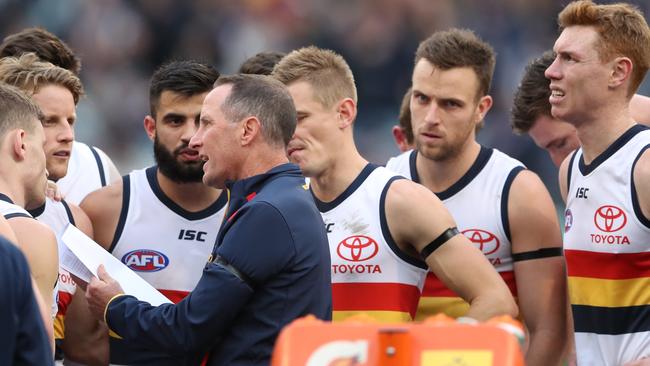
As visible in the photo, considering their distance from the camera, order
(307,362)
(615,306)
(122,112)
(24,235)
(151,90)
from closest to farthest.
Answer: (307,362) → (24,235) → (615,306) → (151,90) → (122,112)

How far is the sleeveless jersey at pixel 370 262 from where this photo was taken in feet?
17.5

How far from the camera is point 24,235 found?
4.29m

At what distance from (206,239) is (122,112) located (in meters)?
6.22

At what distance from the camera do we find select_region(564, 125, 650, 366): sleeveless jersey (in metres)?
5.16

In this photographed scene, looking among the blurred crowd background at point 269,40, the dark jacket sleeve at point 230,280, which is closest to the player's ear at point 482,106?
the dark jacket sleeve at point 230,280

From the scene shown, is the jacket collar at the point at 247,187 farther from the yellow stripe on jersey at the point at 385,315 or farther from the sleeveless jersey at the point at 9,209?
the yellow stripe on jersey at the point at 385,315

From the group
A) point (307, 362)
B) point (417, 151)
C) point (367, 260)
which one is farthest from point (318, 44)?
point (307, 362)

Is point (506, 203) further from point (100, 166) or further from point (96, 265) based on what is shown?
point (100, 166)

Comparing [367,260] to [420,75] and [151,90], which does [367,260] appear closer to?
[420,75]

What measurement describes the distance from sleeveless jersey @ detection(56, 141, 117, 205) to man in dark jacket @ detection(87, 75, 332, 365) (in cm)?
184

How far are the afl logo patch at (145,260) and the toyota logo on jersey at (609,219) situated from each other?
2.16 meters

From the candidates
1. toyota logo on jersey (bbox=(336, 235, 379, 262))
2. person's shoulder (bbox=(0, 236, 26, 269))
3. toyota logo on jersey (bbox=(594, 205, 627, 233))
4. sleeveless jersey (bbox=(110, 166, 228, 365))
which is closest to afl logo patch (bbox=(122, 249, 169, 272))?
sleeveless jersey (bbox=(110, 166, 228, 365))

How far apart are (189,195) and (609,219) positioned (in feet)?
7.03

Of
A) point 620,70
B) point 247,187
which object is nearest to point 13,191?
point 247,187
